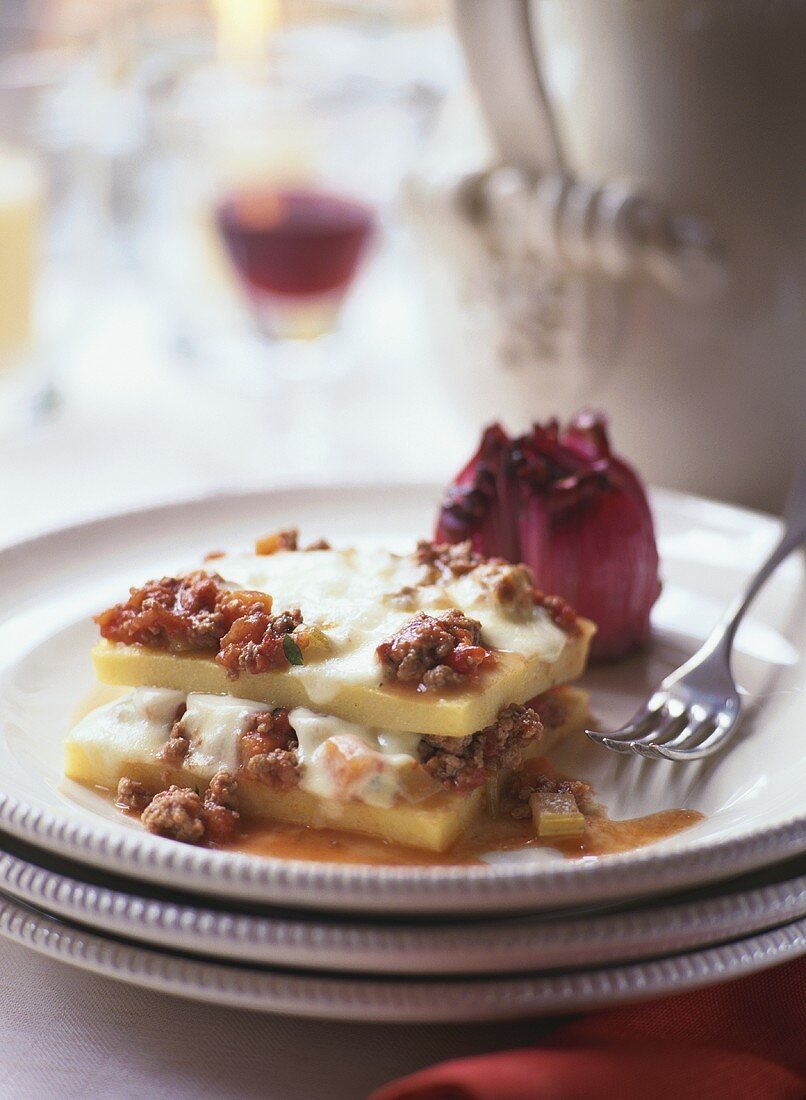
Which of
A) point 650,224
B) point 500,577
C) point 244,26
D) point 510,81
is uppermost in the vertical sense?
point 244,26

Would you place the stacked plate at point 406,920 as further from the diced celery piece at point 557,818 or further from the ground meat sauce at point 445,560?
the ground meat sauce at point 445,560

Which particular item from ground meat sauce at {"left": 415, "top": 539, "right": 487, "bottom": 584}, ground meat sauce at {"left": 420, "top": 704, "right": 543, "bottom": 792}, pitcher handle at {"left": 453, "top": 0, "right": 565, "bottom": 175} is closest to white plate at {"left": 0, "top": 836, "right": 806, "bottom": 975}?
ground meat sauce at {"left": 420, "top": 704, "right": 543, "bottom": 792}

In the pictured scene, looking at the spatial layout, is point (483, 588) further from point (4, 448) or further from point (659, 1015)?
point (4, 448)

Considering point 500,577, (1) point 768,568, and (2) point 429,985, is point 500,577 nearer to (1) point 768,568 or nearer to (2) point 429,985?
(1) point 768,568

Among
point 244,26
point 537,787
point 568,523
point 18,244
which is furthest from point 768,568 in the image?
point 244,26

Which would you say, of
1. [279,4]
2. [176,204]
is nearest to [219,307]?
[176,204]
